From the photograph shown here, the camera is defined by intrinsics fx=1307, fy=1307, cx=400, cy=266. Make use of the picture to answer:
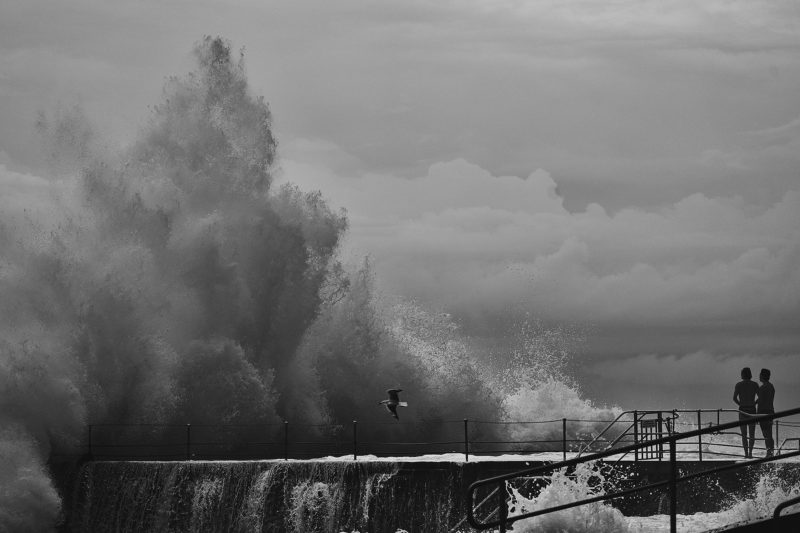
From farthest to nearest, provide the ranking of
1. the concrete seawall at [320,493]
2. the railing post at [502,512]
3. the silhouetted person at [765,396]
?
the silhouetted person at [765,396], the concrete seawall at [320,493], the railing post at [502,512]

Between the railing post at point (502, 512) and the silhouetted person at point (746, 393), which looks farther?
the silhouetted person at point (746, 393)

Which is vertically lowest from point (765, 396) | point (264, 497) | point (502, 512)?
A: point (502, 512)

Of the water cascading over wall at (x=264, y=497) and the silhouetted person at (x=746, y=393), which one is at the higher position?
the silhouetted person at (x=746, y=393)

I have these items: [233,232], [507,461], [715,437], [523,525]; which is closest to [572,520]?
[523,525]

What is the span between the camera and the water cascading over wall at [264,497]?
20109mm

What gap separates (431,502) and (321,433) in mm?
15089

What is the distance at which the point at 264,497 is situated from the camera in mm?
21766

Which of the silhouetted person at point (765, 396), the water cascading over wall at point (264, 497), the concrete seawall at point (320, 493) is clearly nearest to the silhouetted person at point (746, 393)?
the silhouetted person at point (765, 396)

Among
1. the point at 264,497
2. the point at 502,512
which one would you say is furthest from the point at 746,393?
the point at 502,512

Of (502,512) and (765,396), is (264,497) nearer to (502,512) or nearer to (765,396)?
(765,396)

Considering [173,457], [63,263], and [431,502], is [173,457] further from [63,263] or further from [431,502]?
[431,502]

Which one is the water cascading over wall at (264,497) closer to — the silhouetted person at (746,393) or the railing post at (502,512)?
the silhouetted person at (746,393)

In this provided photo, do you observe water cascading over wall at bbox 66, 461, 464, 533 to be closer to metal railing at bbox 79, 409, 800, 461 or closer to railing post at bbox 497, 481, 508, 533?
metal railing at bbox 79, 409, 800, 461

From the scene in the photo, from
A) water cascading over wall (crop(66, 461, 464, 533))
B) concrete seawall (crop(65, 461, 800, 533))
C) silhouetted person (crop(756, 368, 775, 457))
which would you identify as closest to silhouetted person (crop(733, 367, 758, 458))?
silhouetted person (crop(756, 368, 775, 457))
